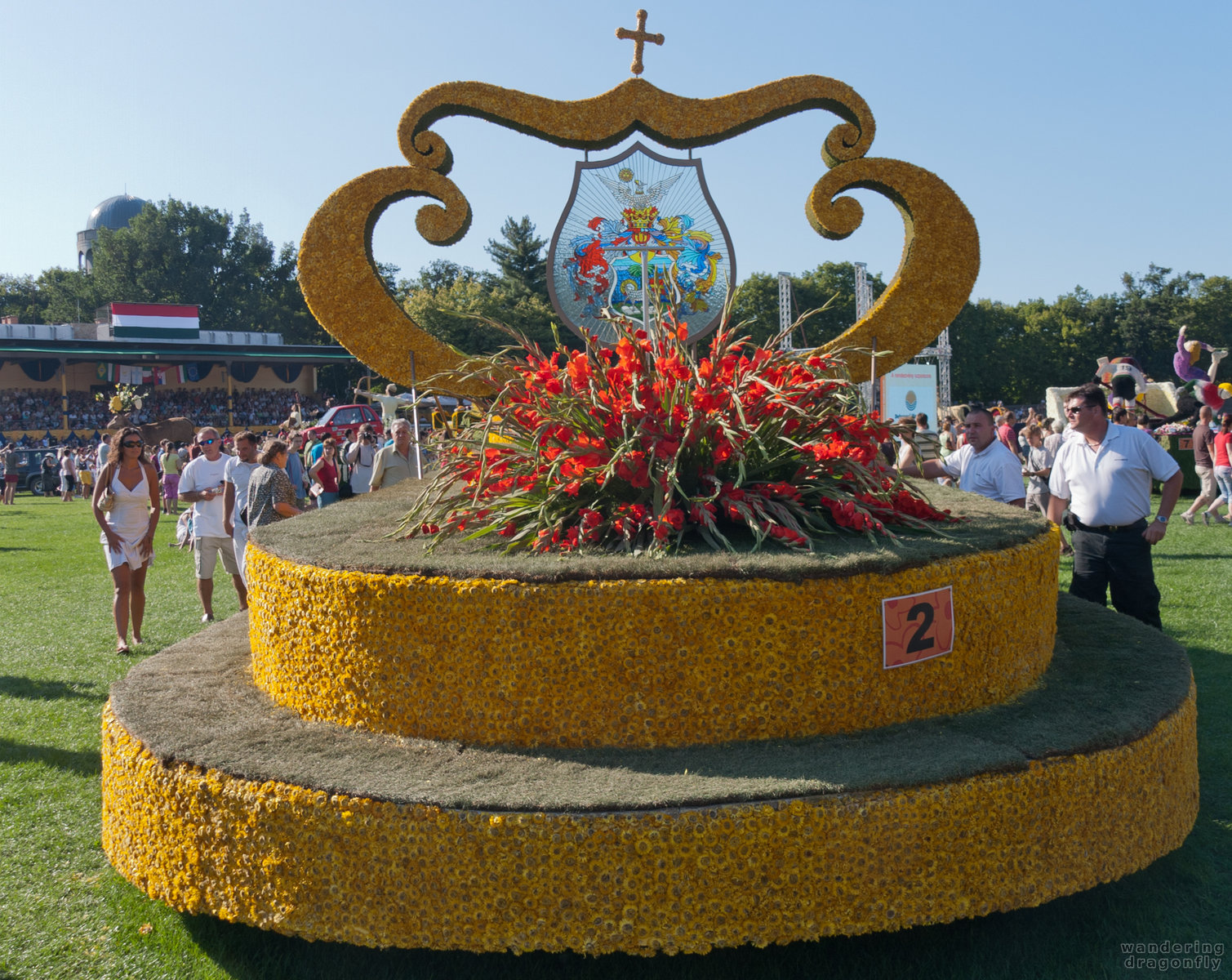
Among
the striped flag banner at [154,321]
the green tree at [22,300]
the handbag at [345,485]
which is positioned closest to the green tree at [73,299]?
the green tree at [22,300]

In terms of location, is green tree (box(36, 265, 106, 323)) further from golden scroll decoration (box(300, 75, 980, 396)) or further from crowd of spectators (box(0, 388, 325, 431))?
golden scroll decoration (box(300, 75, 980, 396))

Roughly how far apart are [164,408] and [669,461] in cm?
4654

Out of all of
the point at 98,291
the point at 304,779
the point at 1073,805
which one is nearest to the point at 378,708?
the point at 304,779

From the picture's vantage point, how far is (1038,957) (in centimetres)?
276

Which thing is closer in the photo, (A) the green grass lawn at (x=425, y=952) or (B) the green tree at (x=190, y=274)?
(A) the green grass lawn at (x=425, y=952)

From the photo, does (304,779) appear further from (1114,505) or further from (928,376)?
(928,376)

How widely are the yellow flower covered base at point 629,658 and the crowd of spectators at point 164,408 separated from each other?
133 ft

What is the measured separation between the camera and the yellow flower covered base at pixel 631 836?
90.8 inches

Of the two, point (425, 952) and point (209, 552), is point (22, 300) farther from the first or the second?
point (425, 952)

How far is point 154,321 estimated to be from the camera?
156 ft

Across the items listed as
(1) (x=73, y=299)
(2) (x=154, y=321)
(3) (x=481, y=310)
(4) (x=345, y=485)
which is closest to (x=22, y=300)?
(1) (x=73, y=299)

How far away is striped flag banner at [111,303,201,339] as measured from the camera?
4641 centimetres

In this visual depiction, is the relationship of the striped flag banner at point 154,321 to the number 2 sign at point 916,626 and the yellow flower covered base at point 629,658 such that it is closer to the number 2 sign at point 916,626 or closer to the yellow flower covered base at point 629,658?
the yellow flower covered base at point 629,658

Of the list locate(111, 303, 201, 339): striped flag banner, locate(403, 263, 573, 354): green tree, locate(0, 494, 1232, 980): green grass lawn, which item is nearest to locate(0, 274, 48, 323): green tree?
locate(111, 303, 201, 339): striped flag banner
